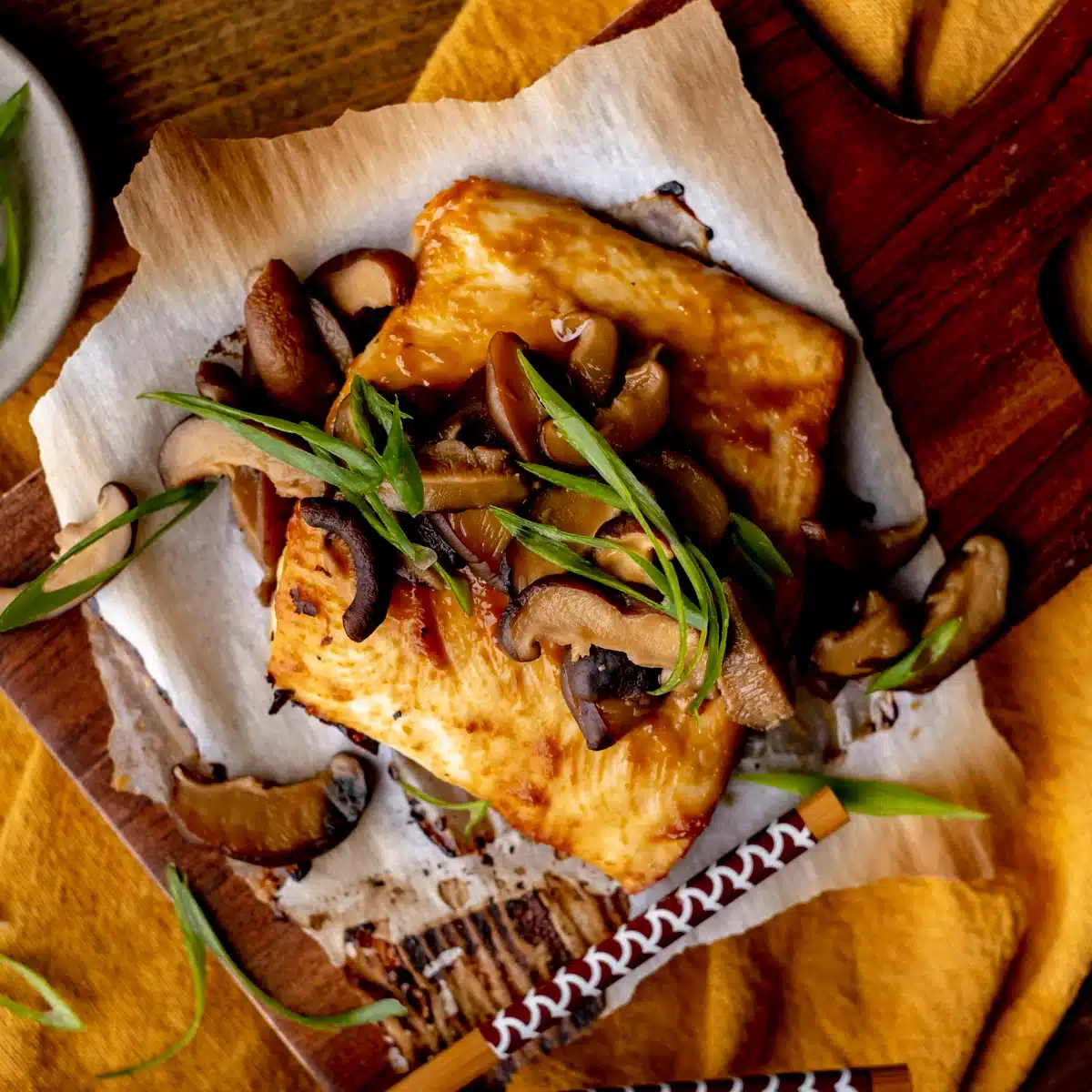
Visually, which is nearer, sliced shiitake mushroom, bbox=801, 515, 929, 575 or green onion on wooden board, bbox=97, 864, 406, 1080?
sliced shiitake mushroom, bbox=801, 515, 929, 575

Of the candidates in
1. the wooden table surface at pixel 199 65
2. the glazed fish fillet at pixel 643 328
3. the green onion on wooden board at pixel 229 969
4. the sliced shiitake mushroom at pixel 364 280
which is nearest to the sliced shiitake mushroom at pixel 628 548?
the glazed fish fillet at pixel 643 328

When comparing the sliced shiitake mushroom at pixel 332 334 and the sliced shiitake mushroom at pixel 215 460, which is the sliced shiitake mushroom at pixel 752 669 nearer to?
the sliced shiitake mushroom at pixel 215 460

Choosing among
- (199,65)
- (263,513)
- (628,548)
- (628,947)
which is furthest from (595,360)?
(199,65)

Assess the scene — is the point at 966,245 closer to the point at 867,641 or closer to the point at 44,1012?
the point at 867,641

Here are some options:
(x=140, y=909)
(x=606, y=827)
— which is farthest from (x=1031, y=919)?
(x=140, y=909)

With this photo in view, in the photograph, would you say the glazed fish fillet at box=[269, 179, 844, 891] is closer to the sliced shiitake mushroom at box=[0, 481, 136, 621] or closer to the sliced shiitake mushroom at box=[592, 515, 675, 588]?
the sliced shiitake mushroom at box=[592, 515, 675, 588]

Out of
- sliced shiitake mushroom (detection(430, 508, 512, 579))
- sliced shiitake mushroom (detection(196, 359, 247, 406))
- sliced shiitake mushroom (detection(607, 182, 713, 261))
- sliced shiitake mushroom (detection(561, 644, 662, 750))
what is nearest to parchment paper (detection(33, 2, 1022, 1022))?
sliced shiitake mushroom (detection(607, 182, 713, 261))
